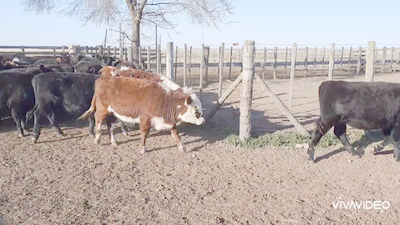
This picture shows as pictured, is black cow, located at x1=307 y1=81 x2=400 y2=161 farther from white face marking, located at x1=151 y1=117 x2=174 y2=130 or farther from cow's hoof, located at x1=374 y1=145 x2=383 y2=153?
white face marking, located at x1=151 y1=117 x2=174 y2=130

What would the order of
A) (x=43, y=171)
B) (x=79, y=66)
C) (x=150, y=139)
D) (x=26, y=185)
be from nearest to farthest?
(x=26, y=185)
(x=43, y=171)
(x=150, y=139)
(x=79, y=66)

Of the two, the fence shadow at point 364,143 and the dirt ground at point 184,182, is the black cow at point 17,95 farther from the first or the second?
the fence shadow at point 364,143

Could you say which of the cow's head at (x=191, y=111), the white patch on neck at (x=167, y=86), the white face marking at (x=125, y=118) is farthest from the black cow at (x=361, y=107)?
the white face marking at (x=125, y=118)

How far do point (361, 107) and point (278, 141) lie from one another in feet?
5.56

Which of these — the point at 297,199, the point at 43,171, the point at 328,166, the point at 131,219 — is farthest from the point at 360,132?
the point at 43,171

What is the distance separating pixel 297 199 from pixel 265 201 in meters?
0.44

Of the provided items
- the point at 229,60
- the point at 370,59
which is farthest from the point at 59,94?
the point at 229,60

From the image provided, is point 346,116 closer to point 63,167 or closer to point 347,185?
point 347,185

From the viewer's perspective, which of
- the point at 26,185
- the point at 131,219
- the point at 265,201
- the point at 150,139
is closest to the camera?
the point at 131,219

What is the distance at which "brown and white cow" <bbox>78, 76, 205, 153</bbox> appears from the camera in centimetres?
661

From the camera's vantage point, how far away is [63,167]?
5.82 m

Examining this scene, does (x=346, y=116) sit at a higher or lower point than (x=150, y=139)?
higher

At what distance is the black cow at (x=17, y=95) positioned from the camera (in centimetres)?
752

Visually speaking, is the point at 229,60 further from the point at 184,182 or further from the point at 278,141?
the point at 184,182
